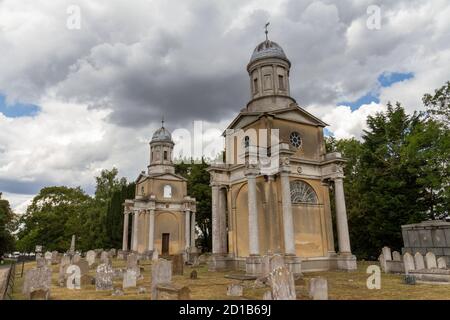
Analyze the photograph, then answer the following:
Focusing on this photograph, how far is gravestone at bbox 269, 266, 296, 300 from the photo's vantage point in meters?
8.16

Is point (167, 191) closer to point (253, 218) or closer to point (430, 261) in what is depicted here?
point (253, 218)

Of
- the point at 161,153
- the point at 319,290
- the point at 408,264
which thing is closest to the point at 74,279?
the point at 319,290

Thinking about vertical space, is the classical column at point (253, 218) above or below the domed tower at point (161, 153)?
below

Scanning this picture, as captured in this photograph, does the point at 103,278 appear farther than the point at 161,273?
Yes

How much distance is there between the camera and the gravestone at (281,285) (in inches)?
321

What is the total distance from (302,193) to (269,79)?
26.1ft

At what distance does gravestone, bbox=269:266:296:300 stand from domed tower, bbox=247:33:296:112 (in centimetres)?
1309

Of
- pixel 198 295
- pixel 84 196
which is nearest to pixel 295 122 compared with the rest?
pixel 198 295

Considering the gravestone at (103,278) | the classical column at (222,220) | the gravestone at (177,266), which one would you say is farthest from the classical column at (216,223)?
the gravestone at (103,278)

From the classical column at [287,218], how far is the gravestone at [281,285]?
680 centimetres

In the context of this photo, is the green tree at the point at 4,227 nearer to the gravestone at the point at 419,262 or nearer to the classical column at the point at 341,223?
the classical column at the point at 341,223

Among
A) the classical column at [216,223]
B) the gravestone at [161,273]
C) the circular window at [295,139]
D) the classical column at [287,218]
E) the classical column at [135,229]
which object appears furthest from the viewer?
A: the classical column at [135,229]

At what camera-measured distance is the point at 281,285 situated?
825 cm
